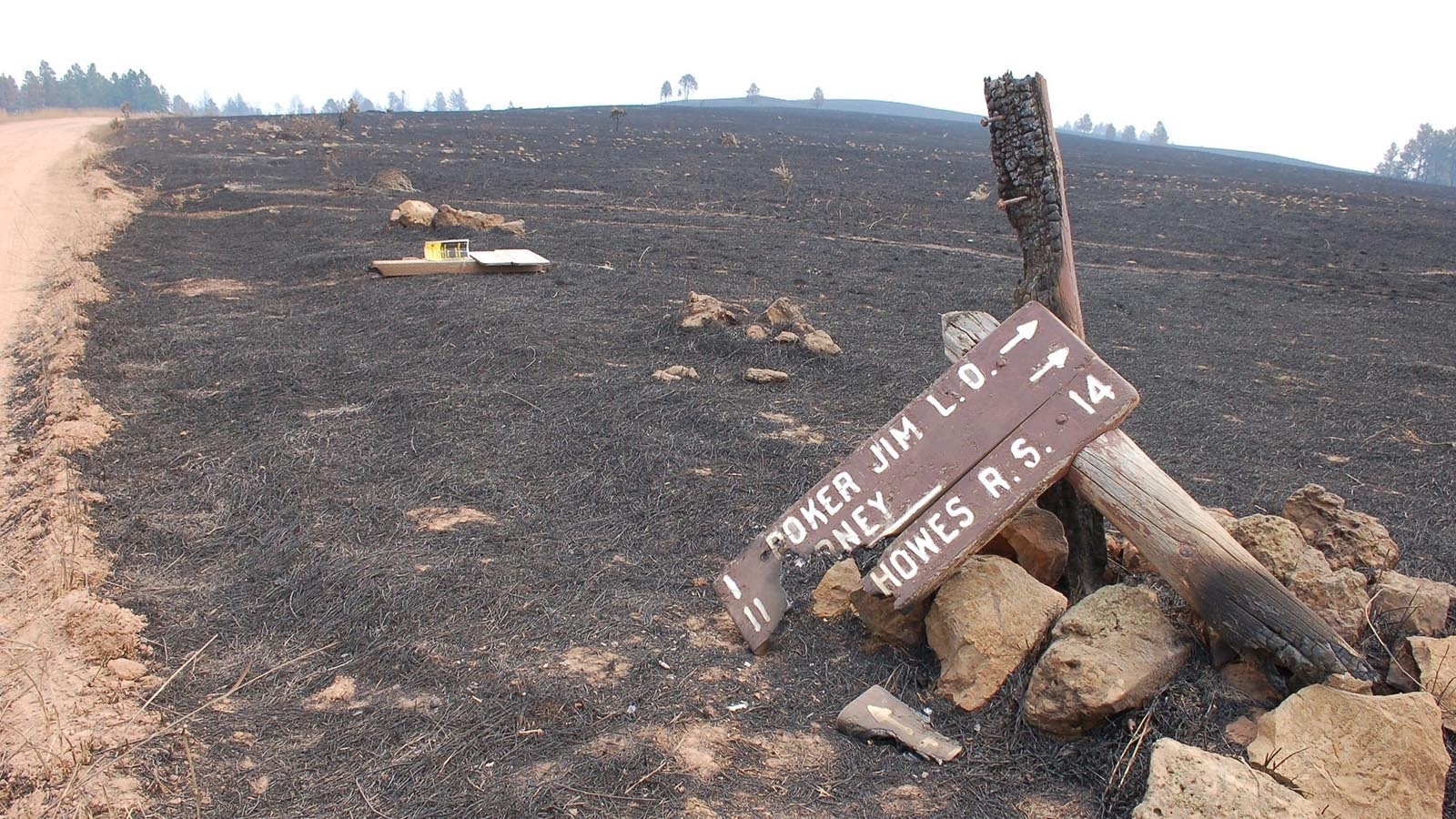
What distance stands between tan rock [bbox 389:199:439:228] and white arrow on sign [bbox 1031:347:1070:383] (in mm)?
14010

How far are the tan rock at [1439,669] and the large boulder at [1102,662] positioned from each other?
2.37ft

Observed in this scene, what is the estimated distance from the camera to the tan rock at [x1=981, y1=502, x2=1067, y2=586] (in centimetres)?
400

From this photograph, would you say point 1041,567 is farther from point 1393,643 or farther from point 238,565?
point 238,565

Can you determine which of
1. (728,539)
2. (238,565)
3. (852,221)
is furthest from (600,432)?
(852,221)

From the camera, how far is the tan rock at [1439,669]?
305 cm

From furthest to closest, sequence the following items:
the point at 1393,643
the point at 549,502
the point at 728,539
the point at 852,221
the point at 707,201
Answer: the point at 707,201, the point at 852,221, the point at 549,502, the point at 728,539, the point at 1393,643

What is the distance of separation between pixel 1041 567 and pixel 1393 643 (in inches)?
51.0

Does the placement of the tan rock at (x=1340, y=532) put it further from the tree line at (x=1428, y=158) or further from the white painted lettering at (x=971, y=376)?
the tree line at (x=1428, y=158)

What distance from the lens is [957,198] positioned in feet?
84.9

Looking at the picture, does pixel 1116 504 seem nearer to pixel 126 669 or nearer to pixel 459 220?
pixel 126 669

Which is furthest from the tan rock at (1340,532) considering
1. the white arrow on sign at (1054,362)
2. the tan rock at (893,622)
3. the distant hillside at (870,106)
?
the distant hillside at (870,106)

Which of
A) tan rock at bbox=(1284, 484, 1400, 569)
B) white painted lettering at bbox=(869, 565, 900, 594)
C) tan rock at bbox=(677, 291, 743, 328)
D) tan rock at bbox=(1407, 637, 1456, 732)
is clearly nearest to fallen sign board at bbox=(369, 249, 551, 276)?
tan rock at bbox=(677, 291, 743, 328)

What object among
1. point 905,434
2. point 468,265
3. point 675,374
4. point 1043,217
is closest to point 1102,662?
point 905,434

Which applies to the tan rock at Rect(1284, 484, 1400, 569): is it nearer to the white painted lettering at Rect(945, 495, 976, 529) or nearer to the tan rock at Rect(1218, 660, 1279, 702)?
the tan rock at Rect(1218, 660, 1279, 702)
